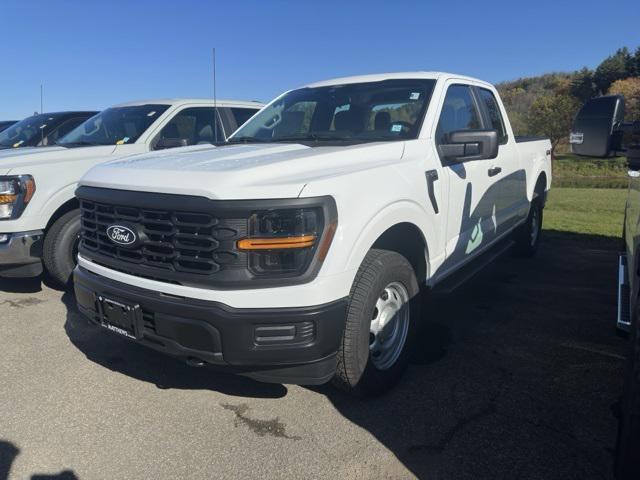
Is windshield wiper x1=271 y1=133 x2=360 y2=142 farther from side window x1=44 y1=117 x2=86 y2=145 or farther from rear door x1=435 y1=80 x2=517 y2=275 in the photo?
side window x1=44 y1=117 x2=86 y2=145

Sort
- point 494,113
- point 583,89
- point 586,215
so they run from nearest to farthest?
point 494,113, point 586,215, point 583,89

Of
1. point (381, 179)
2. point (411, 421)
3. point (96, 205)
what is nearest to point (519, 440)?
point (411, 421)

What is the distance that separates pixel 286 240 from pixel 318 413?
1.15 meters

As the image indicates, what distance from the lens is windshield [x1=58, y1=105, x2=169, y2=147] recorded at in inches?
229

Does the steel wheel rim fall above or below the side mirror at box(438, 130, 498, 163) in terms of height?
below

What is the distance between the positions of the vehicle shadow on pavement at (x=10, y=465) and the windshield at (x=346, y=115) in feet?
8.20

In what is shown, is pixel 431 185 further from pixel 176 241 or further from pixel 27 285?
pixel 27 285

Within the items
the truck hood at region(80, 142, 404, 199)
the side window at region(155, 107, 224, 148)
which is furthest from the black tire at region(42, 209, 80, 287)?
the truck hood at region(80, 142, 404, 199)

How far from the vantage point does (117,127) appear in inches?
236

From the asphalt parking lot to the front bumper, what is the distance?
523 mm

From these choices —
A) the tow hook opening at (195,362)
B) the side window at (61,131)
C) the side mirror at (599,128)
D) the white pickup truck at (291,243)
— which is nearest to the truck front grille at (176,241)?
the white pickup truck at (291,243)

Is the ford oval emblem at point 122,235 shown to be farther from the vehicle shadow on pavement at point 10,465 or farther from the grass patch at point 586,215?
the grass patch at point 586,215

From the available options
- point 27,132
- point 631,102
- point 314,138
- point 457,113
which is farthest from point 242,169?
point 631,102

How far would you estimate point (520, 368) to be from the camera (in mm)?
3500
